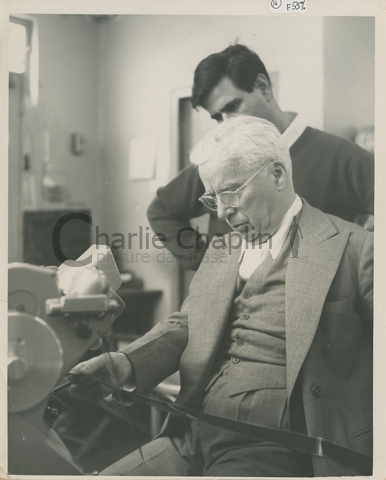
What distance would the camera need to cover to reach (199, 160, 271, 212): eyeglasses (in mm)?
1285

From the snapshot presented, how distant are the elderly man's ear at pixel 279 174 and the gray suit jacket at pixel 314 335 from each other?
8cm

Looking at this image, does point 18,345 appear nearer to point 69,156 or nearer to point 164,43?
point 69,156

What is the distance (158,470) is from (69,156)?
854 mm

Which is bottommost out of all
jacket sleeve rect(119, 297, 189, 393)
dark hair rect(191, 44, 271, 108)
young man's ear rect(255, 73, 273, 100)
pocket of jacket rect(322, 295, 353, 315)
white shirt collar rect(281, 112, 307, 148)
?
jacket sleeve rect(119, 297, 189, 393)

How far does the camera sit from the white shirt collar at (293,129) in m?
1.32

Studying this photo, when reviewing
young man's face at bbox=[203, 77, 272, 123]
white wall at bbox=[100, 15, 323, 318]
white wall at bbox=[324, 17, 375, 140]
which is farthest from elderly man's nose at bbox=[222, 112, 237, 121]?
white wall at bbox=[324, 17, 375, 140]

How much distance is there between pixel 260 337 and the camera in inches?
50.8

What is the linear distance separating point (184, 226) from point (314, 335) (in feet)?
1.43

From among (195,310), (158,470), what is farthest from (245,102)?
(158,470)

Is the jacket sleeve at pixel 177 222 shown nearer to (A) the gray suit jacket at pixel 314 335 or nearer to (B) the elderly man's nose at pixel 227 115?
(A) the gray suit jacket at pixel 314 335

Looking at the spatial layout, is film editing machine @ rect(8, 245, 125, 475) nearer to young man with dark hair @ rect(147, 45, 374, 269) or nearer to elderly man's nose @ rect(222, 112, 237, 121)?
young man with dark hair @ rect(147, 45, 374, 269)

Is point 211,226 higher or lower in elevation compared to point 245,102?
lower

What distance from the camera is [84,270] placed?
1.32 meters

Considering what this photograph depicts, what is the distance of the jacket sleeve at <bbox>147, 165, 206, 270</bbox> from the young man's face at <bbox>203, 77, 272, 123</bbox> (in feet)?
0.69
